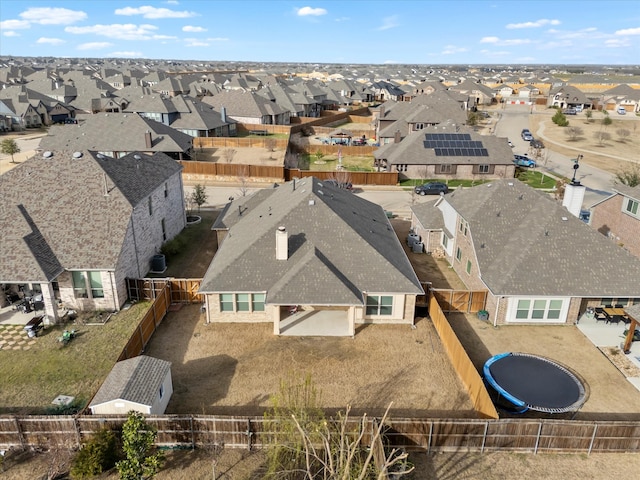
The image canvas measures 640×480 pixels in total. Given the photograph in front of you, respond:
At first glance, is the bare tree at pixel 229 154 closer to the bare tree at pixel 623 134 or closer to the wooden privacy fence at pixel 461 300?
the wooden privacy fence at pixel 461 300

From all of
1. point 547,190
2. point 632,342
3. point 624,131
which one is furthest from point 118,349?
point 624,131

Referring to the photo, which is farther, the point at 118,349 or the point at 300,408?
the point at 118,349

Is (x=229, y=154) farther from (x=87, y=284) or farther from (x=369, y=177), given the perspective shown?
(x=87, y=284)

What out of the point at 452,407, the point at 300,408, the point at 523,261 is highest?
the point at 523,261

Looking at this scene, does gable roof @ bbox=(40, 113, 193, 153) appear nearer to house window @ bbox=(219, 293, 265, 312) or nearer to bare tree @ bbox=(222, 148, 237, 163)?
bare tree @ bbox=(222, 148, 237, 163)

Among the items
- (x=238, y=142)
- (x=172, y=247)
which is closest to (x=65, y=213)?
(x=172, y=247)

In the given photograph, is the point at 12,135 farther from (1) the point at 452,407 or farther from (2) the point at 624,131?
(2) the point at 624,131

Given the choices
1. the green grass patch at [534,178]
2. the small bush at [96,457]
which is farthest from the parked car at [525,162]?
the small bush at [96,457]
